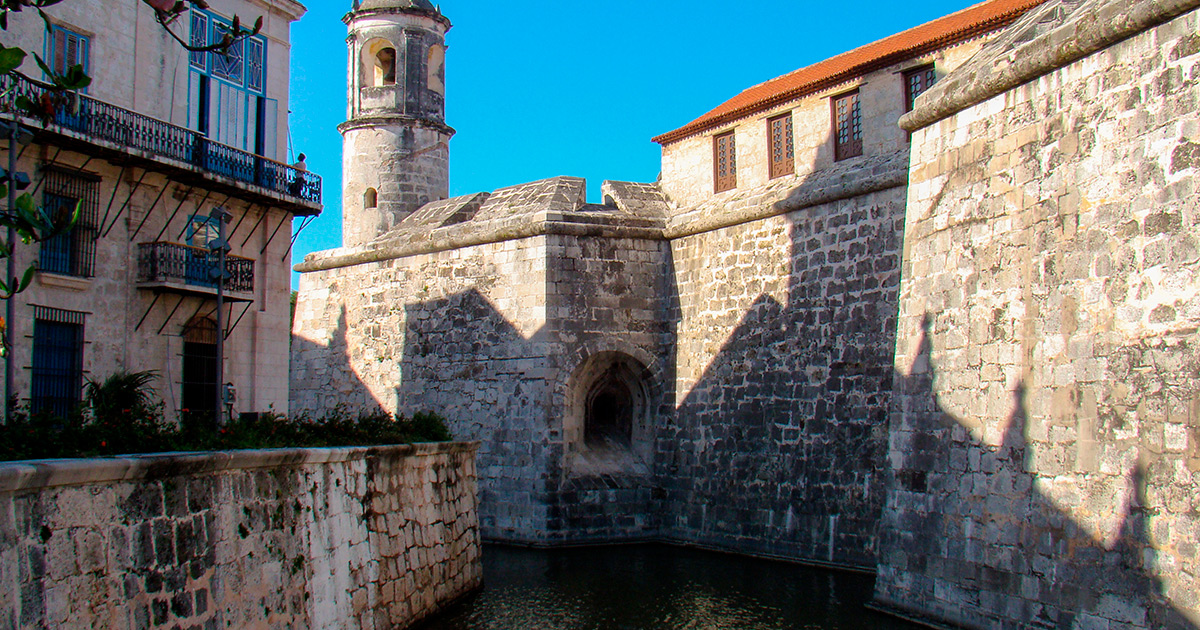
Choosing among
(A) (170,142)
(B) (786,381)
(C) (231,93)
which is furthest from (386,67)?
(B) (786,381)

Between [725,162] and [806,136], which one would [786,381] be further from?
[725,162]

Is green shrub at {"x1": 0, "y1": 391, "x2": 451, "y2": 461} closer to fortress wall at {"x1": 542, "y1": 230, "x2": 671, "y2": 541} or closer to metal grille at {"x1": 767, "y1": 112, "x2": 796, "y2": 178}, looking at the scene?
fortress wall at {"x1": 542, "y1": 230, "x2": 671, "y2": 541}

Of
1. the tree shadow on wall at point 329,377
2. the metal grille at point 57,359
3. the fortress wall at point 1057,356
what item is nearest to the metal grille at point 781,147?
the fortress wall at point 1057,356

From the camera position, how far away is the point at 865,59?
14422mm

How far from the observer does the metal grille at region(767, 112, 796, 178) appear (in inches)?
580

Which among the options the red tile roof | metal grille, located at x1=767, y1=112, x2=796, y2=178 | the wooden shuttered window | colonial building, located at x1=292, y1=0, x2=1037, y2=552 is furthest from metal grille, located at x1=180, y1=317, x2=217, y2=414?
metal grille, located at x1=767, y1=112, x2=796, y2=178

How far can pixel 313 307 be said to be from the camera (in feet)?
59.6

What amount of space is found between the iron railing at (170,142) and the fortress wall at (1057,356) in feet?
30.3

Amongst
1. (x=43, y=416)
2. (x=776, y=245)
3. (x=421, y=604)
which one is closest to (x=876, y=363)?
(x=776, y=245)

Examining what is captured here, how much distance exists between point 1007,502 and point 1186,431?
1.74 meters

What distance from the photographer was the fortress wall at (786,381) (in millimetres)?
11930

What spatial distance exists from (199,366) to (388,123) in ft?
21.1

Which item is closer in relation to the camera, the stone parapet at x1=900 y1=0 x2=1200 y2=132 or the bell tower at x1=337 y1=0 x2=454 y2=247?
the stone parapet at x1=900 y1=0 x2=1200 y2=132

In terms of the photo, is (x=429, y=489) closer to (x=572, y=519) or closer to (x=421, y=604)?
(x=421, y=604)
